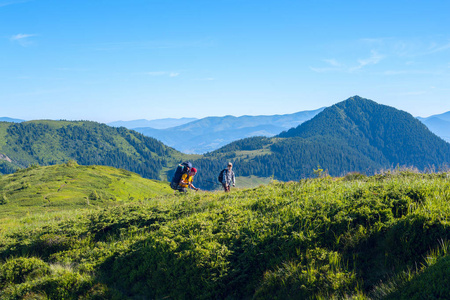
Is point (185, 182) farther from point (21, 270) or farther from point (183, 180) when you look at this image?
point (21, 270)

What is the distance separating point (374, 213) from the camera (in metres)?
6.75

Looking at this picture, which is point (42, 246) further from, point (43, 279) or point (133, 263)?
point (133, 263)

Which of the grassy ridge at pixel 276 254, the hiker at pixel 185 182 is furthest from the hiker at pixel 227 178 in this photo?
the grassy ridge at pixel 276 254

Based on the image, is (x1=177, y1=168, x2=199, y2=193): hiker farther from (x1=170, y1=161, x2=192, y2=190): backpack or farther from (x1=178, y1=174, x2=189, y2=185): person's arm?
(x1=170, y1=161, x2=192, y2=190): backpack

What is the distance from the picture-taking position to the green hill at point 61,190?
55312mm

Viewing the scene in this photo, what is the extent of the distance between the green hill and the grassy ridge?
3766cm

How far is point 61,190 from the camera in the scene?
246ft

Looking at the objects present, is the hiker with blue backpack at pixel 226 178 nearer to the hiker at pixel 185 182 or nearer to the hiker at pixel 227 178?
the hiker at pixel 227 178

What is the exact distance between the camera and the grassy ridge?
5508mm

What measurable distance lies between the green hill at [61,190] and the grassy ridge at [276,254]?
37663 millimetres

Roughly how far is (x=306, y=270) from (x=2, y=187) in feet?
289

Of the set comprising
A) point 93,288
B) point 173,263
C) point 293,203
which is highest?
point 293,203

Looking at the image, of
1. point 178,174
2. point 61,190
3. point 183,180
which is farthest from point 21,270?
point 61,190

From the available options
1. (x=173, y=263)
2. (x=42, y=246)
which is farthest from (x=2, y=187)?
(x=173, y=263)
